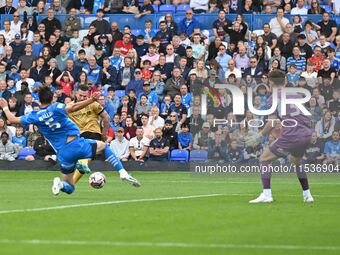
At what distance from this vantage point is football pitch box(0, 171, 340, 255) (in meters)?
11.0

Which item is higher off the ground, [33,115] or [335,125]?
[33,115]

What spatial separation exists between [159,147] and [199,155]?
111 centimetres

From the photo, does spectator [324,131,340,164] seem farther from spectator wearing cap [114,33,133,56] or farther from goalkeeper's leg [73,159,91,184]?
goalkeeper's leg [73,159,91,184]

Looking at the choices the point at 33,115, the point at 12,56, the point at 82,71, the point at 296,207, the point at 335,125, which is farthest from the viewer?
the point at 12,56

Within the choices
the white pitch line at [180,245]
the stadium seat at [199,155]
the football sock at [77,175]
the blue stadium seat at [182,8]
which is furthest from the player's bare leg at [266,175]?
the blue stadium seat at [182,8]

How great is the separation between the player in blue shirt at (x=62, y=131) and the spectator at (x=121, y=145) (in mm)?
10336

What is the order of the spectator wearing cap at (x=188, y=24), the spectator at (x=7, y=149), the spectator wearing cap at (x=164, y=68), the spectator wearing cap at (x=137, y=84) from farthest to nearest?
the spectator wearing cap at (x=188, y=24) → the spectator wearing cap at (x=164, y=68) → the spectator wearing cap at (x=137, y=84) → the spectator at (x=7, y=149)

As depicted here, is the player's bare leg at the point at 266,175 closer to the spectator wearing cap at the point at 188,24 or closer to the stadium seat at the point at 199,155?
the stadium seat at the point at 199,155

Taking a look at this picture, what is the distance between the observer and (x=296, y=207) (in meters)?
15.9

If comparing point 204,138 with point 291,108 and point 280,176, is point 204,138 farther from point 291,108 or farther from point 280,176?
point 291,108

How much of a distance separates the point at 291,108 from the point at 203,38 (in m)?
14.6

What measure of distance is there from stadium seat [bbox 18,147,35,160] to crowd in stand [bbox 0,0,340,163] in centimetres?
3

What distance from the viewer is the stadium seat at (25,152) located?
28953 millimetres

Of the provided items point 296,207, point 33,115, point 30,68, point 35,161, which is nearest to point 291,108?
point 296,207
